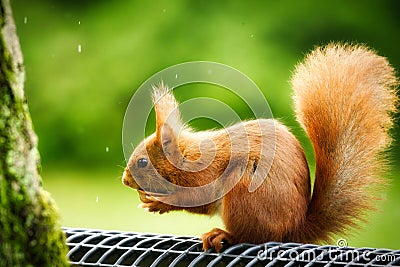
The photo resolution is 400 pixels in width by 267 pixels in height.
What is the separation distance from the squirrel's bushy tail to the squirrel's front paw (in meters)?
0.34

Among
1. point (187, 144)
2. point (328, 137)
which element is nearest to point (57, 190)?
point (187, 144)

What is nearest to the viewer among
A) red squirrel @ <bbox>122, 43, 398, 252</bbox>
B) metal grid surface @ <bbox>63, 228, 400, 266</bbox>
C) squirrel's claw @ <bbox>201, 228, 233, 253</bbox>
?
metal grid surface @ <bbox>63, 228, 400, 266</bbox>

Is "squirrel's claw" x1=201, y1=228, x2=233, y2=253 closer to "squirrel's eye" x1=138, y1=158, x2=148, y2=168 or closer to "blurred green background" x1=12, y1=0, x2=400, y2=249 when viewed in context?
"squirrel's eye" x1=138, y1=158, x2=148, y2=168

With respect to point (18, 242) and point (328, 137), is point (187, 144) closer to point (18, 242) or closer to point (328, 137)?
point (328, 137)

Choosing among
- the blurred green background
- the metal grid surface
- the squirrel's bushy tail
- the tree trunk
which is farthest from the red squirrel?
the blurred green background

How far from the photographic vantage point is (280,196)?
1801mm

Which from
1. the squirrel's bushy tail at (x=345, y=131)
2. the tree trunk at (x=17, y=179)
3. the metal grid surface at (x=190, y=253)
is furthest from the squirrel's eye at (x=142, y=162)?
the tree trunk at (x=17, y=179)

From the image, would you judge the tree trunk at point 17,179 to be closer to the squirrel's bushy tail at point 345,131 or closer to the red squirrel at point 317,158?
the red squirrel at point 317,158

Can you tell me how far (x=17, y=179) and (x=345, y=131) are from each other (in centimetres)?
95

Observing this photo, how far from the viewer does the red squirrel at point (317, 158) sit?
5.94 ft

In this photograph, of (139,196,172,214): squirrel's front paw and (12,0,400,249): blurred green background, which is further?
(12,0,400,249): blurred green background

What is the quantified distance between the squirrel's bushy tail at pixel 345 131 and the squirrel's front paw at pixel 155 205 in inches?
13.5

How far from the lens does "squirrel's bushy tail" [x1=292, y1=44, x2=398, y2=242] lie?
1863 millimetres

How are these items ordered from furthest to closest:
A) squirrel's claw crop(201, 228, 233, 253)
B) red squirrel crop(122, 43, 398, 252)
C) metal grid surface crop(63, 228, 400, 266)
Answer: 1. red squirrel crop(122, 43, 398, 252)
2. squirrel's claw crop(201, 228, 233, 253)
3. metal grid surface crop(63, 228, 400, 266)
